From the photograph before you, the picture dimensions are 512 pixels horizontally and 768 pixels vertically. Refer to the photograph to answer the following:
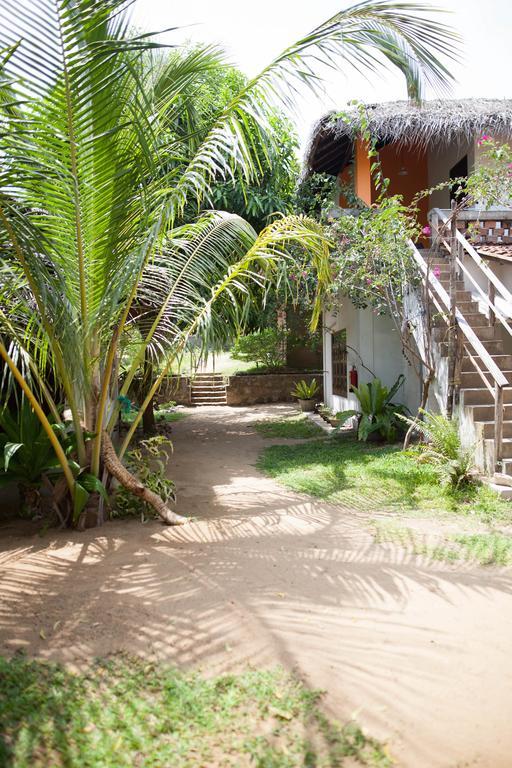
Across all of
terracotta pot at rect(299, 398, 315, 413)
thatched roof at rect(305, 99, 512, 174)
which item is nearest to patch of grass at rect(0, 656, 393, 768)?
thatched roof at rect(305, 99, 512, 174)

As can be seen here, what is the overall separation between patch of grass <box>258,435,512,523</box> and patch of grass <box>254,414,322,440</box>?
160 centimetres

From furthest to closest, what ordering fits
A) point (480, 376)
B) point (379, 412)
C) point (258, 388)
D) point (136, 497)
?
1. point (258, 388)
2. point (379, 412)
3. point (480, 376)
4. point (136, 497)

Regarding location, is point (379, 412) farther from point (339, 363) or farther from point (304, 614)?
point (304, 614)

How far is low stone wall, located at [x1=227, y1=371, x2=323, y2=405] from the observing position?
53.5 ft

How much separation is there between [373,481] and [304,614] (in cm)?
321

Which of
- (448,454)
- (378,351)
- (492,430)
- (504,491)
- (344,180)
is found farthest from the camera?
(344,180)

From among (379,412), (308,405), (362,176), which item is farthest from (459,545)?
(308,405)

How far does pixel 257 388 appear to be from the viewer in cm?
1642

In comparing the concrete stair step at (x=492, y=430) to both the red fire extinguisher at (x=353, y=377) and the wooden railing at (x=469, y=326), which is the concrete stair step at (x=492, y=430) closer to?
the wooden railing at (x=469, y=326)

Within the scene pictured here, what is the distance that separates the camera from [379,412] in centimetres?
823

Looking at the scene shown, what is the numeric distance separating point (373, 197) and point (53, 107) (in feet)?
28.0

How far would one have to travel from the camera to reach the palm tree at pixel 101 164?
2.99m

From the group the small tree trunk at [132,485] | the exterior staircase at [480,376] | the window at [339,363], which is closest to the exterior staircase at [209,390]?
the window at [339,363]

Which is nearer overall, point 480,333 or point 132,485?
point 132,485
